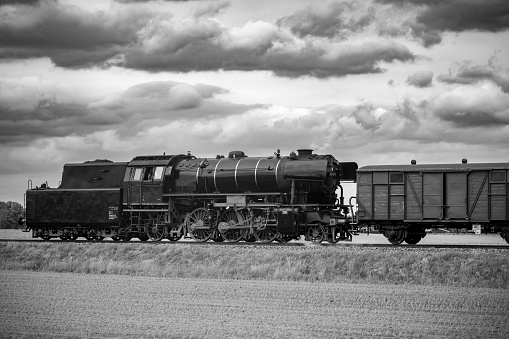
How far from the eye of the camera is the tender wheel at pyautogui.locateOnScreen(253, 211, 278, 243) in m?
32.3

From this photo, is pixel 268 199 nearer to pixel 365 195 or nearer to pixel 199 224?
pixel 199 224

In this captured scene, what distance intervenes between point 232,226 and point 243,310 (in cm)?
1451

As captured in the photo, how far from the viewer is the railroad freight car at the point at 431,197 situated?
29.8 m

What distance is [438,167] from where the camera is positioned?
30.8 m

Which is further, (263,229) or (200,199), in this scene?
(200,199)

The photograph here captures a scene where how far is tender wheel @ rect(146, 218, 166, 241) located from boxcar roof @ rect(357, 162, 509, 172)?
417 inches

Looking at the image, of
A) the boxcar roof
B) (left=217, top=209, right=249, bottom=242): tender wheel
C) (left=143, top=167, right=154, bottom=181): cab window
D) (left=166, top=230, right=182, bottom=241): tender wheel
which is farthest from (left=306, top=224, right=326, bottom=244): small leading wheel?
(left=143, top=167, right=154, bottom=181): cab window

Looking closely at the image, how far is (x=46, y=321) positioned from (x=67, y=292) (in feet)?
16.9

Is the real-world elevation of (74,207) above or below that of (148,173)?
below

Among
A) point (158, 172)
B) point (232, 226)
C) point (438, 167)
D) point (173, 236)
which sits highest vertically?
point (438, 167)

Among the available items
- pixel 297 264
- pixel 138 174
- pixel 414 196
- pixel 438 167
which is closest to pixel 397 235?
pixel 414 196

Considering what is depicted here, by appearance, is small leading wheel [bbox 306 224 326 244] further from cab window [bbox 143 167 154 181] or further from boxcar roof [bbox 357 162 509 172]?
cab window [bbox 143 167 154 181]

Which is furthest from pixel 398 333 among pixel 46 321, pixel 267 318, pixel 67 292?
pixel 67 292

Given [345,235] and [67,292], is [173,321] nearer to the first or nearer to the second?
[67,292]
